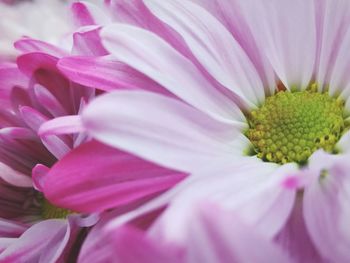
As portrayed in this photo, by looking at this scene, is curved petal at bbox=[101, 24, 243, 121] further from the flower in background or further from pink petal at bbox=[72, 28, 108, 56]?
the flower in background

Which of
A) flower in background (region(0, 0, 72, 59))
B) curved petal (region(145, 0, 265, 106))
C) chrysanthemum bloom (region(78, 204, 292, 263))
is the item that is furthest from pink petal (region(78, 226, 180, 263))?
flower in background (region(0, 0, 72, 59))

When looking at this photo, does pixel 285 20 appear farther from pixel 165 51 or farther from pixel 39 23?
pixel 39 23

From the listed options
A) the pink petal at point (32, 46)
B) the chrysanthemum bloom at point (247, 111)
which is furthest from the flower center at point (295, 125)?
the pink petal at point (32, 46)

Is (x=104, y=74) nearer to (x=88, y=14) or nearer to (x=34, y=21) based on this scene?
(x=88, y=14)

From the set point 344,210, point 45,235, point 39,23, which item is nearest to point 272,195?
point 344,210

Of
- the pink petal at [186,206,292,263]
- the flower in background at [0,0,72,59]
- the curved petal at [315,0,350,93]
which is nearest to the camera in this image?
the pink petal at [186,206,292,263]

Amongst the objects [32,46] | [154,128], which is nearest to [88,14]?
[32,46]
